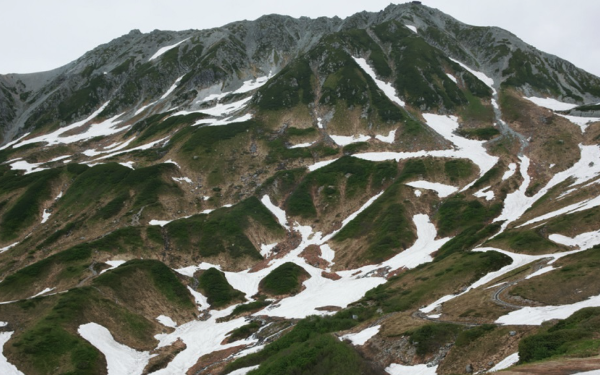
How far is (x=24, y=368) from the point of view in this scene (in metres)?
36.3

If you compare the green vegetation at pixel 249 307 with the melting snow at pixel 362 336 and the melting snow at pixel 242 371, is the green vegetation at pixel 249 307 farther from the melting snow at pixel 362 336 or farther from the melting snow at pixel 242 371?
the melting snow at pixel 362 336

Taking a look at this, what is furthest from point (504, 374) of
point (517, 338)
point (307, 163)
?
point (307, 163)

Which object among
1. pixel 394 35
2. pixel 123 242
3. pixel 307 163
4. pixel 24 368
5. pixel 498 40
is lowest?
pixel 24 368

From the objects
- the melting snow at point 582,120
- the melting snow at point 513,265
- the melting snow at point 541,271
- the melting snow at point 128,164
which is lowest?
the melting snow at point 513,265

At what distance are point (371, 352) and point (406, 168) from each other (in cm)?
7928

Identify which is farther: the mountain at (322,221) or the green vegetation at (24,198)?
the green vegetation at (24,198)

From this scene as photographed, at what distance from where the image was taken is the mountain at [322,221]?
100 feet

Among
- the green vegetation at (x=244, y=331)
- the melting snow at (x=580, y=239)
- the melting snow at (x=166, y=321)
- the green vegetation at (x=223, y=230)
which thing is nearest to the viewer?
the melting snow at (x=580, y=239)

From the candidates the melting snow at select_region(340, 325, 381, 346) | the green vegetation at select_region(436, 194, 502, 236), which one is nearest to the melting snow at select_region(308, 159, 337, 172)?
the green vegetation at select_region(436, 194, 502, 236)

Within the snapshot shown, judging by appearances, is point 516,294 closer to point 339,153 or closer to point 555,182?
point 555,182

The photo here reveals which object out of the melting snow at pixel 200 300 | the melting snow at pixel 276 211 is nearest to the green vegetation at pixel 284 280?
the melting snow at pixel 200 300

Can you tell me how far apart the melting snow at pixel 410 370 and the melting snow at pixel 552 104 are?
139 metres

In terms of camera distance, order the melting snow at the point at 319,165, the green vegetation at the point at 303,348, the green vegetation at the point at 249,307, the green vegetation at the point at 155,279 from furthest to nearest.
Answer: the melting snow at the point at 319,165
the green vegetation at the point at 249,307
the green vegetation at the point at 155,279
the green vegetation at the point at 303,348

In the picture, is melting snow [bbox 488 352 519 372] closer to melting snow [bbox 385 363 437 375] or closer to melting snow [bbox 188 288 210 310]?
melting snow [bbox 385 363 437 375]
